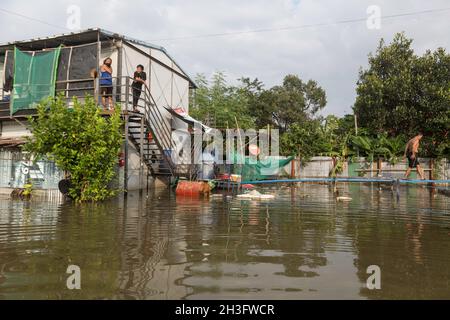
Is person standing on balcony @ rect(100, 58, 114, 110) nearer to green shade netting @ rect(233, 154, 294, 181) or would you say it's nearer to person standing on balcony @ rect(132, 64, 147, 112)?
person standing on balcony @ rect(132, 64, 147, 112)

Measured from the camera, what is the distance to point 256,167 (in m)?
16.0

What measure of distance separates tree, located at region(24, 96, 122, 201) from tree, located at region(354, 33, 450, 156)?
15.9m

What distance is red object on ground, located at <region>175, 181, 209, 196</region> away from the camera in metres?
10.5

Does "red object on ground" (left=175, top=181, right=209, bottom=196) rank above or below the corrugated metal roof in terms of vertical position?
below

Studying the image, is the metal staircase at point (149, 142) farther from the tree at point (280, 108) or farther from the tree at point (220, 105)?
the tree at point (280, 108)

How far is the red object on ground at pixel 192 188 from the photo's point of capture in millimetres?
10531

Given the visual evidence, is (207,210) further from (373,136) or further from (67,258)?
(373,136)

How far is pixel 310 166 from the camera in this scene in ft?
64.5

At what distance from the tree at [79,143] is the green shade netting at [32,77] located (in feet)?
14.0

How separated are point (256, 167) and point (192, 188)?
19.8 ft

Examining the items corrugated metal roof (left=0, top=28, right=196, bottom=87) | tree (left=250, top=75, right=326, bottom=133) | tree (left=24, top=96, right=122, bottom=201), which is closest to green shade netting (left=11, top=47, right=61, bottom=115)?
corrugated metal roof (left=0, top=28, right=196, bottom=87)

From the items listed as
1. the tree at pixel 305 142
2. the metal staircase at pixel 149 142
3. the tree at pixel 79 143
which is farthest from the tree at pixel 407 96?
the tree at pixel 79 143

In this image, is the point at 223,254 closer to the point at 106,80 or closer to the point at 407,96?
the point at 106,80
